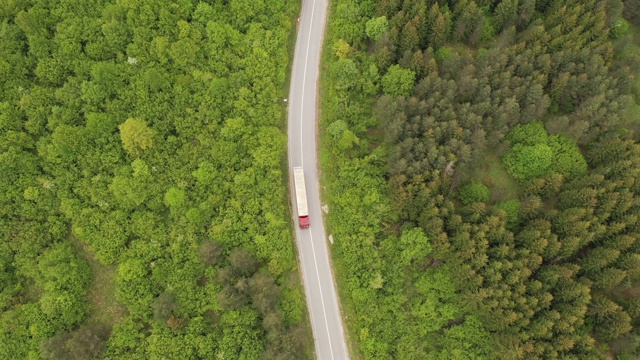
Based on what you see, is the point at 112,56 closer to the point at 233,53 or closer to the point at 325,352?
the point at 233,53

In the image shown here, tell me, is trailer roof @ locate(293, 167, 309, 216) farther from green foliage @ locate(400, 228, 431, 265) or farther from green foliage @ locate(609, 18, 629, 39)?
green foliage @ locate(609, 18, 629, 39)

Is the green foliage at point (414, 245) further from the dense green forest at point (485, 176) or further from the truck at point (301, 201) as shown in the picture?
the truck at point (301, 201)

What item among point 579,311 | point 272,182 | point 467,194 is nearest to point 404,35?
point 467,194

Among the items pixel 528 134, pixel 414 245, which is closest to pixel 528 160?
pixel 528 134

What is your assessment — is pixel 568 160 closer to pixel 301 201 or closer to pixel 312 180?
pixel 312 180

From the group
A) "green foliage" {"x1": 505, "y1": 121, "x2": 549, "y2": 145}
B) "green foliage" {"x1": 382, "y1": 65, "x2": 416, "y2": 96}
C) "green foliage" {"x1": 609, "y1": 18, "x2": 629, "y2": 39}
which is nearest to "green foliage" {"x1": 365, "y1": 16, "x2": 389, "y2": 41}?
"green foliage" {"x1": 382, "y1": 65, "x2": 416, "y2": 96}

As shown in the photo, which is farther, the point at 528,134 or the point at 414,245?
the point at 528,134
